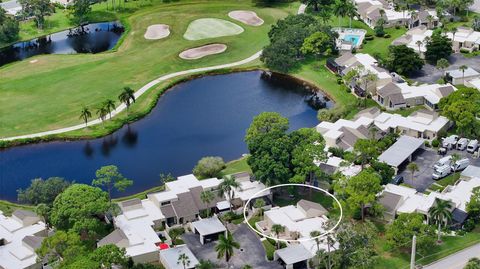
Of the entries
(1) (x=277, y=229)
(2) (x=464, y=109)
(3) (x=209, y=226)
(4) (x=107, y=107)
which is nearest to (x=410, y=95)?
(2) (x=464, y=109)

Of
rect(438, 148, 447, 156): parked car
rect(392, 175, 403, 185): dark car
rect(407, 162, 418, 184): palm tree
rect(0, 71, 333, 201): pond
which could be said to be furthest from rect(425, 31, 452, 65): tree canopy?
rect(392, 175, 403, 185): dark car

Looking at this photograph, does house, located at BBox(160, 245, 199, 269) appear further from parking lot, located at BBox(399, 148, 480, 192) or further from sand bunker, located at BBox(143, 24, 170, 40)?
sand bunker, located at BBox(143, 24, 170, 40)

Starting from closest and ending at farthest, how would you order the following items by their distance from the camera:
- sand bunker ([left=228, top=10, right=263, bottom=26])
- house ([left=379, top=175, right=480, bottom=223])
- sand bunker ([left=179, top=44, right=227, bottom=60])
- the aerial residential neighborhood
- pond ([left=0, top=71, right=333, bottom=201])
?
1. the aerial residential neighborhood
2. house ([left=379, top=175, right=480, bottom=223])
3. pond ([left=0, top=71, right=333, bottom=201])
4. sand bunker ([left=179, top=44, right=227, bottom=60])
5. sand bunker ([left=228, top=10, right=263, bottom=26])

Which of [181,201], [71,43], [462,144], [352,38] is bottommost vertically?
[181,201]

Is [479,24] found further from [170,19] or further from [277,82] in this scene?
[170,19]

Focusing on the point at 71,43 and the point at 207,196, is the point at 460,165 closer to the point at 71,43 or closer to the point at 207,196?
the point at 207,196

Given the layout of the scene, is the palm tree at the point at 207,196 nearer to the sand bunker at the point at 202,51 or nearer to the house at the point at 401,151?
the house at the point at 401,151

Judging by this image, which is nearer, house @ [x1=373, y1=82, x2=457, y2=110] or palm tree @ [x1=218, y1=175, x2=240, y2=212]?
palm tree @ [x1=218, y1=175, x2=240, y2=212]

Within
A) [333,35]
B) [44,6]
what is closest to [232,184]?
[333,35]
